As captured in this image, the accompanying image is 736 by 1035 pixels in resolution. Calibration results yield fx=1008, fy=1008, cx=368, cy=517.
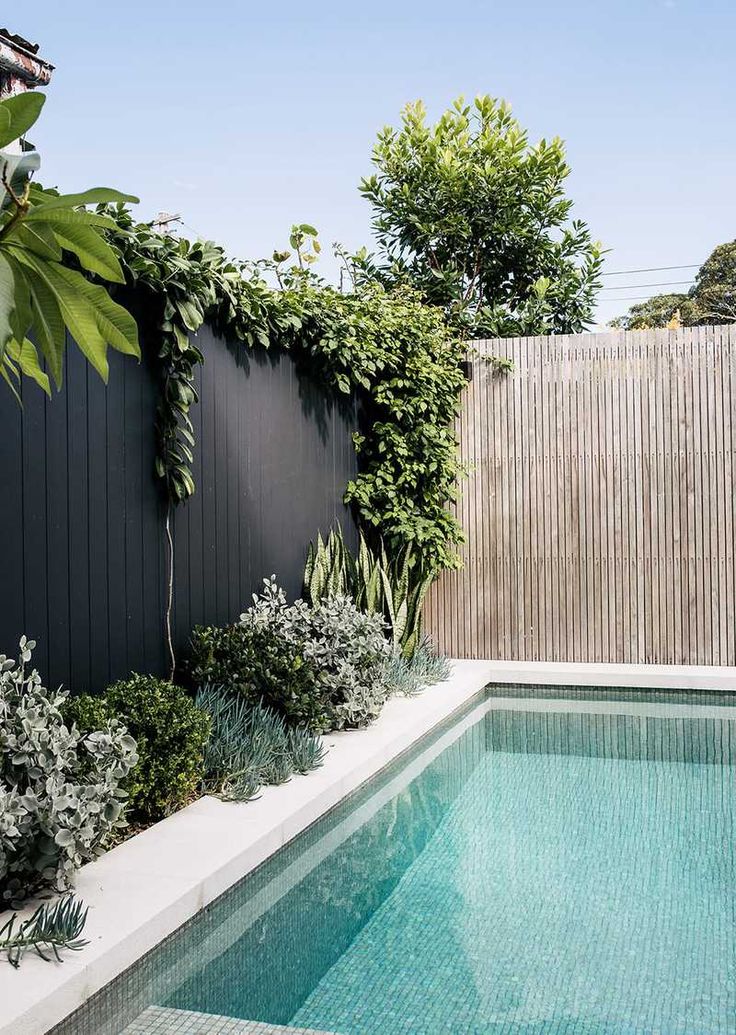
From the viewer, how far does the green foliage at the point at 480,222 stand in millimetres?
10828

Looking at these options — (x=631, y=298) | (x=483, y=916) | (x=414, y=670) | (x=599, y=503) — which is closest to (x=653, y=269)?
(x=631, y=298)

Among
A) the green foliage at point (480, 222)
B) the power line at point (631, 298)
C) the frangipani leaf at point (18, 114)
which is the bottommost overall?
the frangipani leaf at point (18, 114)

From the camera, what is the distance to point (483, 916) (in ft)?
11.1

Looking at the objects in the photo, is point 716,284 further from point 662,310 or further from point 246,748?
point 246,748

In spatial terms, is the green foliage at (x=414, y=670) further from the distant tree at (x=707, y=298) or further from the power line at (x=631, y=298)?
the power line at (x=631, y=298)

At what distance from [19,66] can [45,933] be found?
6.81m

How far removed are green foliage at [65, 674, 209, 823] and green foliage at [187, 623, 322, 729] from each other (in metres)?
0.89

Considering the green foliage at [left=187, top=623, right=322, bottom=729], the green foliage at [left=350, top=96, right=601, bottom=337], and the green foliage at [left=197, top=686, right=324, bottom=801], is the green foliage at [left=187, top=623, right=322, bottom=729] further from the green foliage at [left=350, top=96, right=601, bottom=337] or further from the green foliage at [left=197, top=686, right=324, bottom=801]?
the green foliage at [left=350, top=96, right=601, bottom=337]

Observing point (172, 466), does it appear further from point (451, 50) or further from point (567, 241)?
point (451, 50)

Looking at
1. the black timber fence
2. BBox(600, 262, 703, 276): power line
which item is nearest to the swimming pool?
the black timber fence

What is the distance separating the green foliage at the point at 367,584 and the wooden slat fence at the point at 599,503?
1.00m

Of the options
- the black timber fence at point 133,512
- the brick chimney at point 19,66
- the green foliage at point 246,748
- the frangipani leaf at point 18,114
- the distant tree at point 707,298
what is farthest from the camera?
the distant tree at point 707,298

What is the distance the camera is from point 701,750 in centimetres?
572

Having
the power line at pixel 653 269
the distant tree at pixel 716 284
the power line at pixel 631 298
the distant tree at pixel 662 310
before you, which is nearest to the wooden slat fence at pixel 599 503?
the distant tree at pixel 716 284
